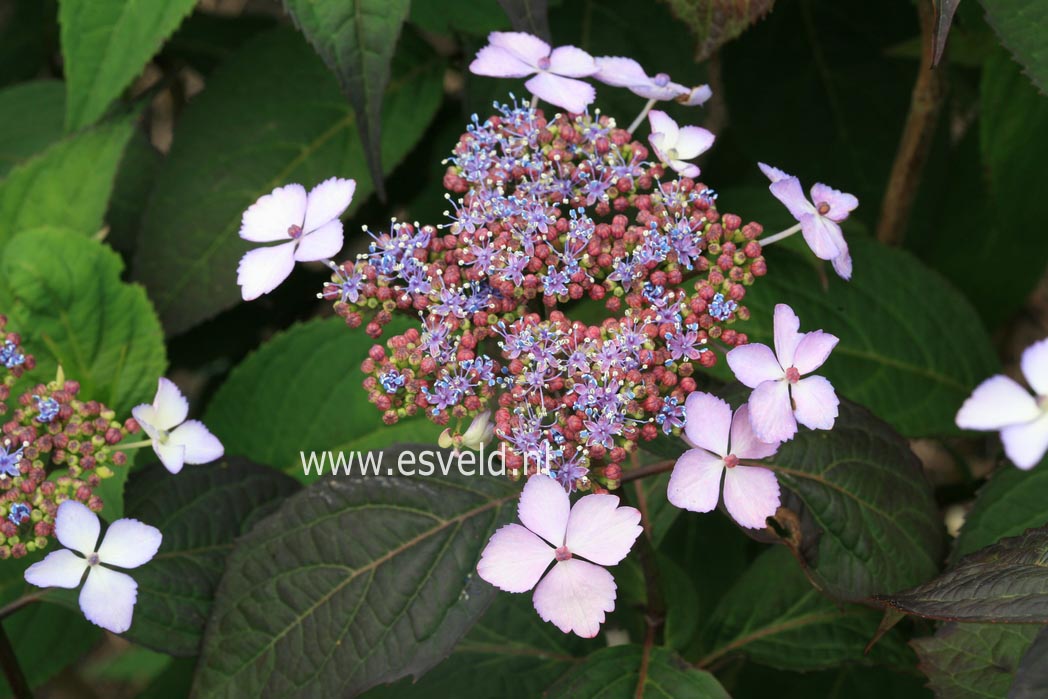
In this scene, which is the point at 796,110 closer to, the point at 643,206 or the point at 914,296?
the point at 914,296

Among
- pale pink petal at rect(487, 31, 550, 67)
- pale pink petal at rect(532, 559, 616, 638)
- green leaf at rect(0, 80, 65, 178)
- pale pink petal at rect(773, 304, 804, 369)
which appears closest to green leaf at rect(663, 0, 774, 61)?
pale pink petal at rect(487, 31, 550, 67)

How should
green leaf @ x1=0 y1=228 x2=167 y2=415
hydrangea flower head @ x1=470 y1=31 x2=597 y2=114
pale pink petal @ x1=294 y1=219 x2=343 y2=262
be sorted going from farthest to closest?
1. green leaf @ x1=0 y1=228 x2=167 y2=415
2. hydrangea flower head @ x1=470 y1=31 x2=597 y2=114
3. pale pink petal @ x1=294 y1=219 x2=343 y2=262

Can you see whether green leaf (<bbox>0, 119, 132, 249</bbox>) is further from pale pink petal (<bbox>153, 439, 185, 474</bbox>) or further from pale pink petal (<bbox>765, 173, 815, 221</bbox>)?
pale pink petal (<bbox>765, 173, 815, 221</bbox>)

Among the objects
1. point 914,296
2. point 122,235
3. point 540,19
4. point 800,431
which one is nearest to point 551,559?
point 800,431

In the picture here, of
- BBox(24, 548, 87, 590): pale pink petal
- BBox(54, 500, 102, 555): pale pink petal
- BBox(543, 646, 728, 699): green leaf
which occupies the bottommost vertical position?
BBox(543, 646, 728, 699): green leaf

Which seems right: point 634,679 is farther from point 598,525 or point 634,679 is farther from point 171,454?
point 171,454

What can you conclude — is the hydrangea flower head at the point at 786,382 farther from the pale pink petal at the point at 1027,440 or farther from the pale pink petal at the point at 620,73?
the pale pink petal at the point at 620,73

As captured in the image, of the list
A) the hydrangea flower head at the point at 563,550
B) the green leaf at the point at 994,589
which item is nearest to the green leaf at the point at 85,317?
the hydrangea flower head at the point at 563,550
